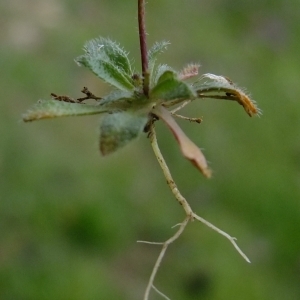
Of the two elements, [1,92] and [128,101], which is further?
[1,92]

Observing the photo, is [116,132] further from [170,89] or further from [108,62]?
[108,62]

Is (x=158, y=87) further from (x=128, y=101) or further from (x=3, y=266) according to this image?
(x=3, y=266)

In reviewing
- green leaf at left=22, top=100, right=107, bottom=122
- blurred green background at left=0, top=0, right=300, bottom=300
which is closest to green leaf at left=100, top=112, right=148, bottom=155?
green leaf at left=22, top=100, right=107, bottom=122

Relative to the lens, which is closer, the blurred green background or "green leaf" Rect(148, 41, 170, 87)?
"green leaf" Rect(148, 41, 170, 87)

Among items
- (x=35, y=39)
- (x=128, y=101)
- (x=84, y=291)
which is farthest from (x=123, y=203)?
(x=128, y=101)

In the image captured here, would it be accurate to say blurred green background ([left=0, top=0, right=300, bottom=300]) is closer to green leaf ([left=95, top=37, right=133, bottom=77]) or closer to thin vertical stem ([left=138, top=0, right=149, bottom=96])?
green leaf ([left=95, top=37, right=133, bottom=77])

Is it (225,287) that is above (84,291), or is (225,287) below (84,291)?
below

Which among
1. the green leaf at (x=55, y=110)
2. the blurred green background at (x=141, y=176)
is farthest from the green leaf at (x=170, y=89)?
the blurred green background at (x=141, y=176)
